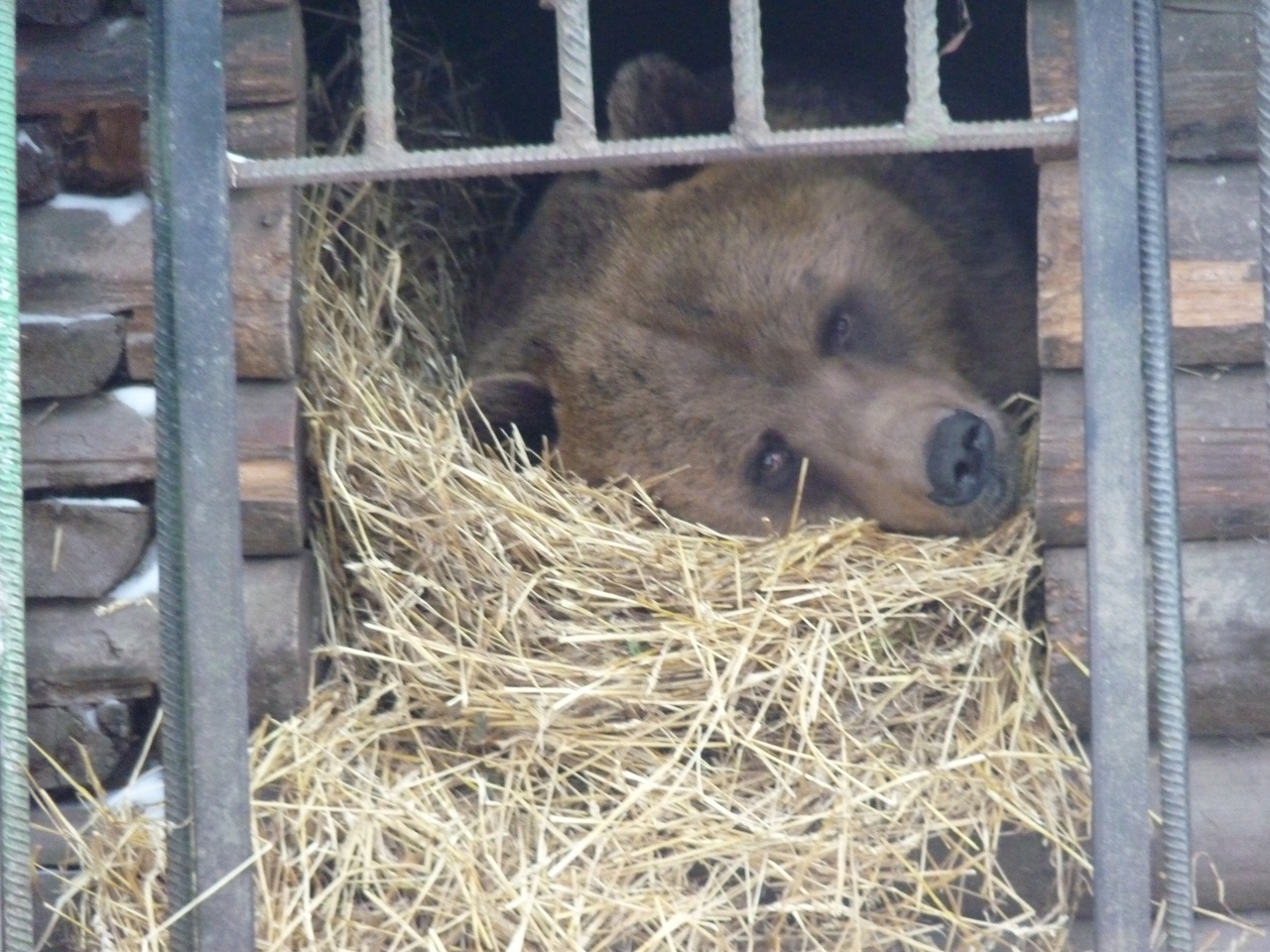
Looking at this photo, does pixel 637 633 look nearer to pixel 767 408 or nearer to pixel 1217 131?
pixel 767 408

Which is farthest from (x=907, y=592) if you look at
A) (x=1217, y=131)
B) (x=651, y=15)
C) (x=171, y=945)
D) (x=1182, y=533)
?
(x=651, y=15)

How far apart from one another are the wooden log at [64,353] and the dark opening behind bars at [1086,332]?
57cm

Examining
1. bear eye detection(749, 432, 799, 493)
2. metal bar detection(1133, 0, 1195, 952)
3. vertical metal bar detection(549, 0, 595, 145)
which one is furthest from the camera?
bear eye detection(749, 432, 799, 493)

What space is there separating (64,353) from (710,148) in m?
1.46

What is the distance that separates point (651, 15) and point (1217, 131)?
2.21 metres

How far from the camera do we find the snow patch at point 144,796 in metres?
3.07

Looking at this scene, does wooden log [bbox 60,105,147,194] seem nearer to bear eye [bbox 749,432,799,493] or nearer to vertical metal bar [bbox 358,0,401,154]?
vertical metal bar [bbox 358,0,401,154]

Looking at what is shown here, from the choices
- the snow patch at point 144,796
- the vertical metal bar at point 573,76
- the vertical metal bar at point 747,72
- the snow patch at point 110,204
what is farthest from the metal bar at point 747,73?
the snow patch at point 144,796

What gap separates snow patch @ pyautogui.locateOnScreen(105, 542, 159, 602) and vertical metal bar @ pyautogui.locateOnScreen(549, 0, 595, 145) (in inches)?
50.1

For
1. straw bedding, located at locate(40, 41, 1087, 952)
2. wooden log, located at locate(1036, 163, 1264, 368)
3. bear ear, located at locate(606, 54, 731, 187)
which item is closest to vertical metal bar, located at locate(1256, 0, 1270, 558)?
wooden log, located at locate(1036, 163, 1264, 368)

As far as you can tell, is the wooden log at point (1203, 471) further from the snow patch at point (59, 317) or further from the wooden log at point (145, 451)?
the snow patch at point (59, 317)

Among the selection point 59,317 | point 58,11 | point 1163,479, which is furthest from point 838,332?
point 58,11

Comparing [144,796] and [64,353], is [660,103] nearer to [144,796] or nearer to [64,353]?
[64,353]

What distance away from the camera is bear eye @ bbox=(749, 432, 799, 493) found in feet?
12.3
